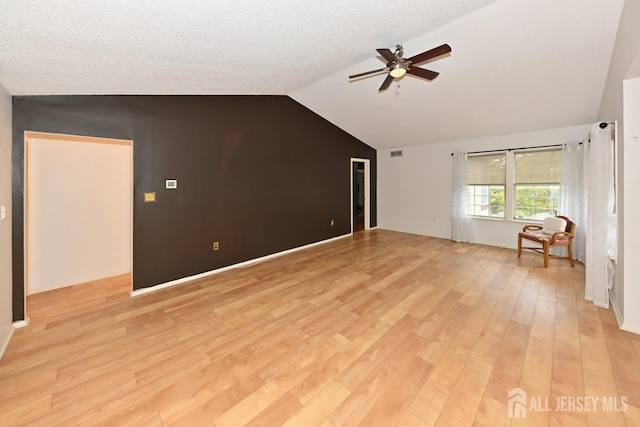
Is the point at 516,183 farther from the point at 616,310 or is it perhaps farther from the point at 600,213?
the point at 616,310

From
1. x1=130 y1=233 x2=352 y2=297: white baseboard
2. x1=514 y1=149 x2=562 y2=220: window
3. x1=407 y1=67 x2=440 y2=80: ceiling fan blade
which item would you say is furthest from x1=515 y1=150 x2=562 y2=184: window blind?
x1=130 y1=233 x2=352 y2=297: white baseboard

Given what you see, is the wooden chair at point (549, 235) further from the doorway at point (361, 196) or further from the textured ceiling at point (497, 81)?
the doorway at point (361, 196)

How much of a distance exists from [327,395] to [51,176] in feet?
14.3

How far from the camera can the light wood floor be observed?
1506 millimetres

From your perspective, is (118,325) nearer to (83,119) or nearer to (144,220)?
(144,220)

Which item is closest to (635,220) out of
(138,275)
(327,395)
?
(327,395)

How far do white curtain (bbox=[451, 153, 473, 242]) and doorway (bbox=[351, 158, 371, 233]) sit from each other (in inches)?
92.1

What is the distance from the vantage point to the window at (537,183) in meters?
4.74

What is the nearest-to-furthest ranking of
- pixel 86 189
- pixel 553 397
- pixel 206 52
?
1. pixel 553 397
2. pixel 206 52
3. pixel 86 189

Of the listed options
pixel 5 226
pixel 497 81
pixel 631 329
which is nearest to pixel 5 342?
pixel 5 226

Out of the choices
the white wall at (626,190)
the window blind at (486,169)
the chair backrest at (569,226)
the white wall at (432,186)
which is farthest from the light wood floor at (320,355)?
the window blind at (486,169)

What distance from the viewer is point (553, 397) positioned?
5.19 ft

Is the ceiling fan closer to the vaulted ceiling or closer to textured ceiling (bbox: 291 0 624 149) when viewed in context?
the vaulted ceiling

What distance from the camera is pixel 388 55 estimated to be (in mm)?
2518
